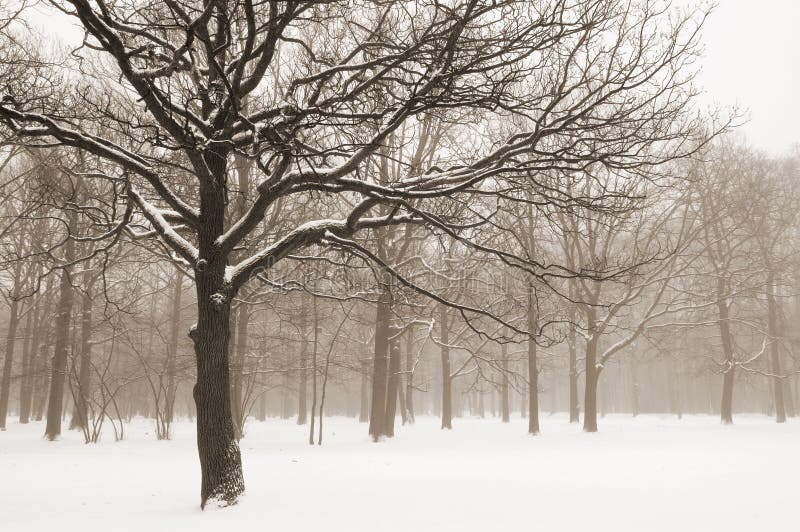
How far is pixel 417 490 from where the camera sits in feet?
25.9

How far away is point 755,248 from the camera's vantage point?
25734mm

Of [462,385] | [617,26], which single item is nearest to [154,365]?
[617,26]

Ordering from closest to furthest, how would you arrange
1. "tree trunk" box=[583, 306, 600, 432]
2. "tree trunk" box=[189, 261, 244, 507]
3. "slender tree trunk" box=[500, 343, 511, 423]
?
"tree trunk" box=[189, 261, 244, 507] < "tree trunk" box=[583, 306, 600, 432] < "slender tree trunk" box=[500, 343, 511, 423]

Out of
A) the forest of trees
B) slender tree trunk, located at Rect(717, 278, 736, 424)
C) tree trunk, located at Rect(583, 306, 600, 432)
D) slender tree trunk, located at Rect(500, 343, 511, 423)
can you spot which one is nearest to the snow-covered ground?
the forest of trees

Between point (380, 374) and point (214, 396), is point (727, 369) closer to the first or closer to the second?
point (380, 374)

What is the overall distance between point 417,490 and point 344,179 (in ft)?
14.9

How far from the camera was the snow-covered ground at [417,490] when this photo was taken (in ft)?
20.0

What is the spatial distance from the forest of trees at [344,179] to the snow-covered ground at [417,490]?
1.24 metres

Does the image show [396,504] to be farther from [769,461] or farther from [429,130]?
[429,130]

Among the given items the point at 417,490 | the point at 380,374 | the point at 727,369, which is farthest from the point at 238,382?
the point at 727,369

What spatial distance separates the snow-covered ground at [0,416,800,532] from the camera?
6.10 metres

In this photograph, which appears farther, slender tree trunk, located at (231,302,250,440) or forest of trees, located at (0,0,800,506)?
slender tree trunk, located at (231,302,250,440)

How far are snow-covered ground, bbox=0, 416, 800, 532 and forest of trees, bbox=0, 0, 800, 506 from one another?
4.07 feet

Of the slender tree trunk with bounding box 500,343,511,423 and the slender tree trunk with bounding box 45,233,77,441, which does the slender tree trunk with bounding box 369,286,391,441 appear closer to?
the slender tree trunk with bounding box 500,343,511,423
